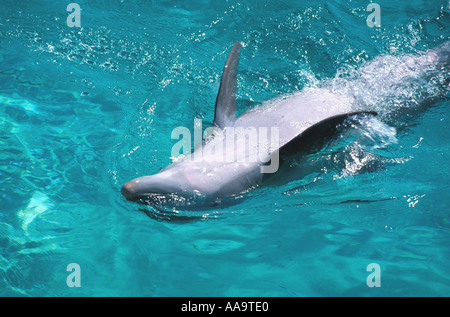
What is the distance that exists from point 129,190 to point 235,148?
1.20 meters

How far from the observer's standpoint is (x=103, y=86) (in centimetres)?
626

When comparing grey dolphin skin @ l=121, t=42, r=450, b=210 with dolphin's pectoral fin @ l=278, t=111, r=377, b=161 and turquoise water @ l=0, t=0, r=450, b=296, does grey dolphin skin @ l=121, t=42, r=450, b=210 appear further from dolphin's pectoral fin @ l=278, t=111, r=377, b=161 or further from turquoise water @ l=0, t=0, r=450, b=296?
turquoise water @ l=0, t=0, r=450, b=296

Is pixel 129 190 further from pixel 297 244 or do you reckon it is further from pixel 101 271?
pixel 297 244

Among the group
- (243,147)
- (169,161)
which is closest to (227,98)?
(243,147)

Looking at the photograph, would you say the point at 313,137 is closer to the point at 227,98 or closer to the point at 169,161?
the point at 227,98

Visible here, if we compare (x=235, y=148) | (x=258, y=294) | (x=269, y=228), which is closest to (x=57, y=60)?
(x=235, y=148)

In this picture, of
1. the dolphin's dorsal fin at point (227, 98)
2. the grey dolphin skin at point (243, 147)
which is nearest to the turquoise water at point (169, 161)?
the grey dolphin skin at point (243, 147)

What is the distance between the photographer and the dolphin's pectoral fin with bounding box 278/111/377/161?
4176 millimetres

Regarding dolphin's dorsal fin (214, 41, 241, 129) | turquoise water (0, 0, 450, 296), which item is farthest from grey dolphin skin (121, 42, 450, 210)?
turquoise water (0, 0, 450, 296)

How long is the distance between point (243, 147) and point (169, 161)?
2.91 ft

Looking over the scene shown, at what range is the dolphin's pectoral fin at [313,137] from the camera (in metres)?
4.18

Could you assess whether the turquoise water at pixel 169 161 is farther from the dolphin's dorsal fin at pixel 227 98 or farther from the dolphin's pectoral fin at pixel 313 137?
the dolphin's dorsal fin at pixel 227 98

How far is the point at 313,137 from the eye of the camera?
14.1 ft
